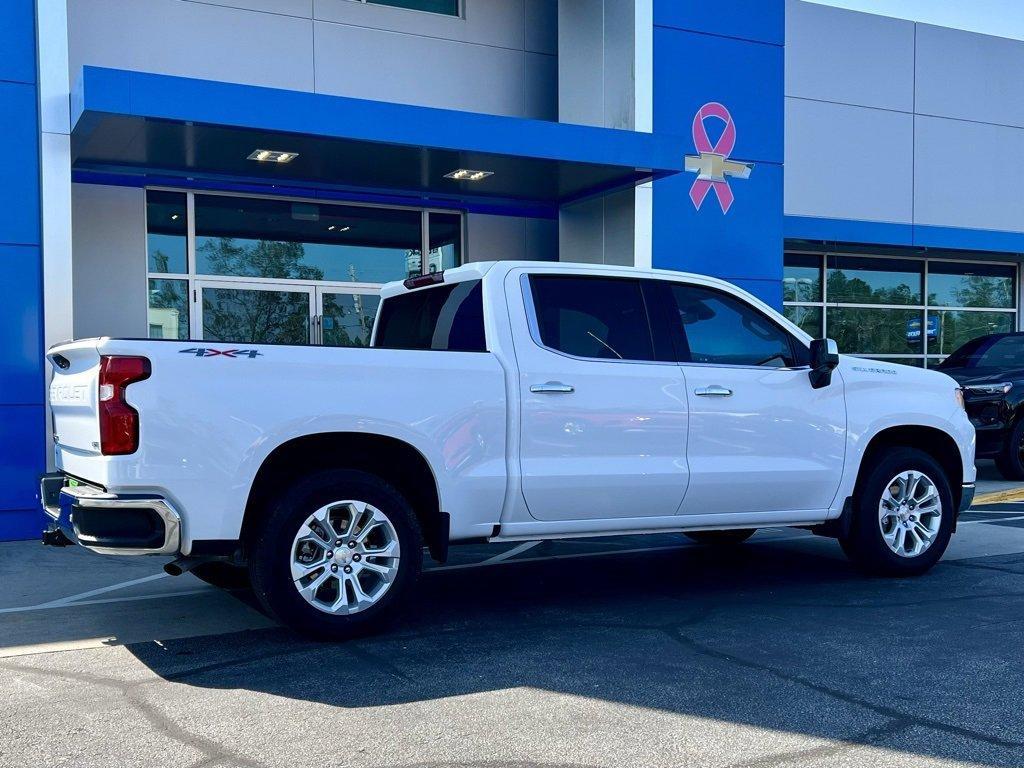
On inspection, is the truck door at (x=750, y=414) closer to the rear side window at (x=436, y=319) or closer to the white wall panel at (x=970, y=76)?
the rear side window at (x=436, y=319)

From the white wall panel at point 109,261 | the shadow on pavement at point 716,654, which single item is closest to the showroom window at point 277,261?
the white wall panel at point 109,261

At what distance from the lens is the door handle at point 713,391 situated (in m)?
6.74

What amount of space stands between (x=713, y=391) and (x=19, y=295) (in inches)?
256

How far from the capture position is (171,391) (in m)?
5.34

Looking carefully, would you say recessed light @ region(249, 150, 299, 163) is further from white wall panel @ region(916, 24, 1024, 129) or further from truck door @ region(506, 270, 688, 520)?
white wall panel @ region(916, 24, 1024, 129)

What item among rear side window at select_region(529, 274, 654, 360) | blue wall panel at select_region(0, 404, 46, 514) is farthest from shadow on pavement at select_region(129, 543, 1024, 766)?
blue wall panel at select_region(0, 404, 46, 514)

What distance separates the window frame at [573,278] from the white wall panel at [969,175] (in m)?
13.2

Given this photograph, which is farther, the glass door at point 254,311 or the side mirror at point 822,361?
the glass door at point 254,311

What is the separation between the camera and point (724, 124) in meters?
13.8

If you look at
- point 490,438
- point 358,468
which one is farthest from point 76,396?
point 490,438

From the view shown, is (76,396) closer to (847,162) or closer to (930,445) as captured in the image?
(930,445)

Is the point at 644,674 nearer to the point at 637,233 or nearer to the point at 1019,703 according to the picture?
the point at 1019,703

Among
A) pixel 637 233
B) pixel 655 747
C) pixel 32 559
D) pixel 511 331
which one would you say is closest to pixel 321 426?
pixel 511 331

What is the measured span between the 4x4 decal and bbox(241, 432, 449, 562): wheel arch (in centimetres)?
48
